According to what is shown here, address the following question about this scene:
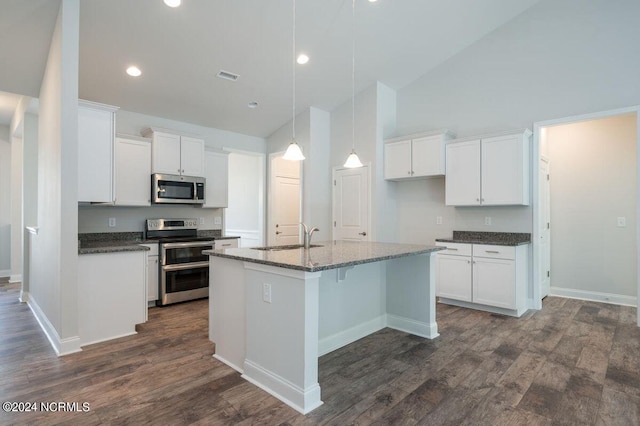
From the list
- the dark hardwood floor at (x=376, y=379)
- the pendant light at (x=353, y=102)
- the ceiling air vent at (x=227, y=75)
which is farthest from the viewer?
the ceiling air vent at (x=227, y=75)

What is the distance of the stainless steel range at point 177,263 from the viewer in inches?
174

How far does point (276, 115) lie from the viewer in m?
5.57

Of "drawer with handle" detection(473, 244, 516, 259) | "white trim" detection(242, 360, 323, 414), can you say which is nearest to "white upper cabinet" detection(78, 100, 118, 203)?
"white trim" detection(242, 360, 323, 414)

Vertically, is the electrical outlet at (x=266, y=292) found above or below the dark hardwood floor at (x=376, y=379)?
above

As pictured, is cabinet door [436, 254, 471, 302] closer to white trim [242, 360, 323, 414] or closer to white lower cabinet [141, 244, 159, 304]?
white trim [242, 360, 323, 414]

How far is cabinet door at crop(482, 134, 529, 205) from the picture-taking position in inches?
163

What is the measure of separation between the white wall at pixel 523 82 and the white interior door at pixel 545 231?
1.75 ft

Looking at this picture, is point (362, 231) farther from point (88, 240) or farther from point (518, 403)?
point (88, 240)

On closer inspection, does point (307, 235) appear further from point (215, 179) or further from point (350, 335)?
point (215, 179)

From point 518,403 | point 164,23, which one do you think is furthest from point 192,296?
point 518,403

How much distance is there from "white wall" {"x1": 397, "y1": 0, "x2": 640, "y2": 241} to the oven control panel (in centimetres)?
321

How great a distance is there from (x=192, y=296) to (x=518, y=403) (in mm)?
3868

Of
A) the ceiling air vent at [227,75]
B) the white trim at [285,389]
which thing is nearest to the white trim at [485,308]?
the white trim at [285,389]

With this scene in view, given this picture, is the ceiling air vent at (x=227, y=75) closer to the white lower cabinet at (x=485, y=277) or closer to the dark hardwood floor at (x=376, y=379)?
the dark hardwood floor at (x=376, y=379)
